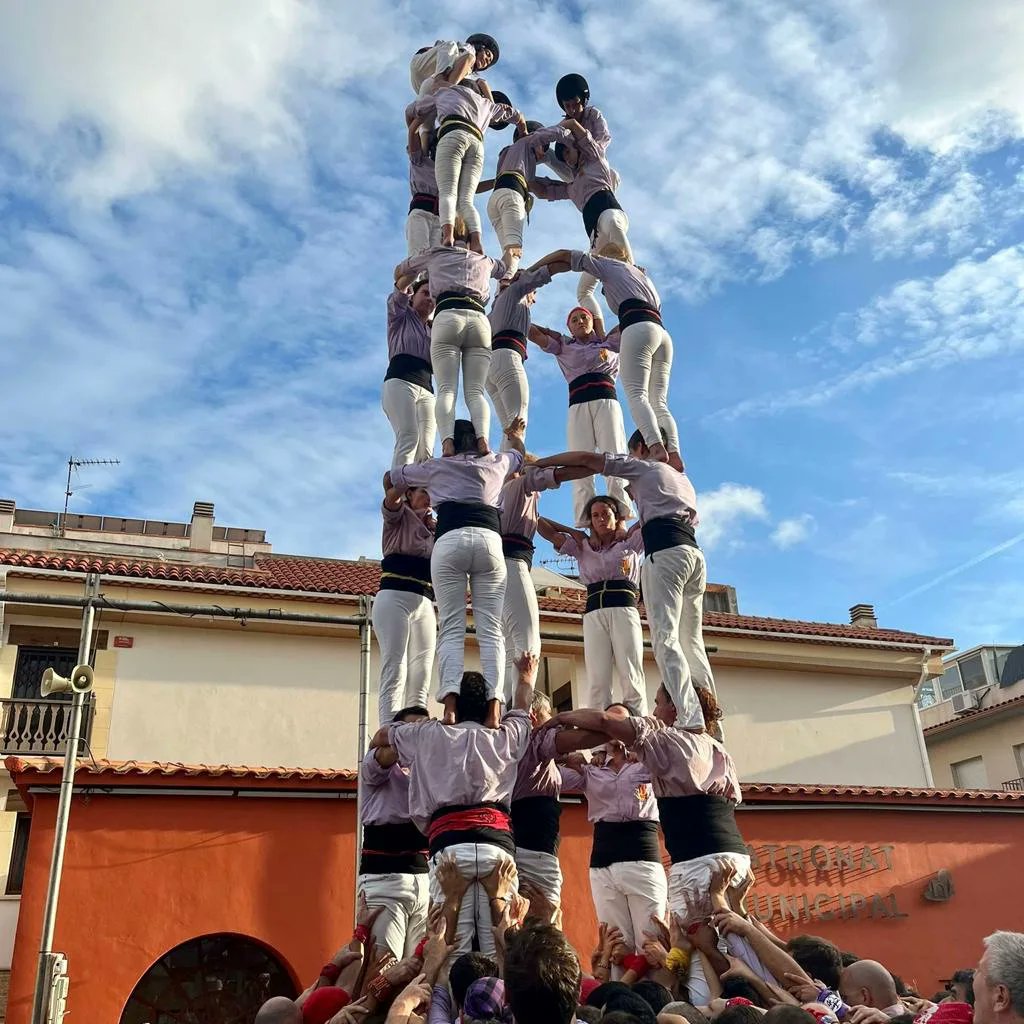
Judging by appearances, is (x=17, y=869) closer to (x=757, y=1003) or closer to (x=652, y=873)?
(x=652, y=873)

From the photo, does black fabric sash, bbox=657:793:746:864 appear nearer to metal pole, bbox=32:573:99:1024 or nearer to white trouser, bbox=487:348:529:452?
white trouser, bbox=487:348:529:452

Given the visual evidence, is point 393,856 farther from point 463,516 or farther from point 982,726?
point 982,726

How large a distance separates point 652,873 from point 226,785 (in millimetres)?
5735

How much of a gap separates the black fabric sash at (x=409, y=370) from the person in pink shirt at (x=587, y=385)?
1357 millimetres

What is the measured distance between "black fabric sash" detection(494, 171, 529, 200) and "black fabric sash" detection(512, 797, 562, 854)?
690 centimetres

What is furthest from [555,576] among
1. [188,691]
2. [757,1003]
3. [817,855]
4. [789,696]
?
[757,1003]

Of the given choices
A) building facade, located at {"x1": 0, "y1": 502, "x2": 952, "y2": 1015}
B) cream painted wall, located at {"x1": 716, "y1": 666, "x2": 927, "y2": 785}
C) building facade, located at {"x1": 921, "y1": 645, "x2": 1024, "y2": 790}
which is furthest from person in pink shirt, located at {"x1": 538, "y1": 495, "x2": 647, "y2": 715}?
building facade, located at {"x1": 921, "y1": 645, "x2": 1024, "y2": 790}

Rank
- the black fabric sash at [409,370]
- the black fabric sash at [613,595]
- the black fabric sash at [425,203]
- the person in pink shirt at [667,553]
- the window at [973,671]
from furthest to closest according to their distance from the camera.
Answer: the window at [973,671] → the black fabric sash at [425,203] → the black fabric sash at [409,370] → the black fabric sash at [613,595] → the person in pink shirt at [667,553]

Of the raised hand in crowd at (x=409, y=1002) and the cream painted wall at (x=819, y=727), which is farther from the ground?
the cream painted wall at (x=819, y=727)

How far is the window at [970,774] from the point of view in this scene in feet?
81.8

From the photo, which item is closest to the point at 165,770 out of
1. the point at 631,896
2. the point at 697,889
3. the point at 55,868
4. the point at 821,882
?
the point at 55,868

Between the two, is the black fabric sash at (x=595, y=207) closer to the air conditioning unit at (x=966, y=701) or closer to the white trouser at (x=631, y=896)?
the white trouser at (x=631, y=896)

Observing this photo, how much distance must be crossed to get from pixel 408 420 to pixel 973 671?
24.4 m

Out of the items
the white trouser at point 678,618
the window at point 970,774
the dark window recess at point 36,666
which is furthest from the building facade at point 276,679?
the white trouser at point 678,618
